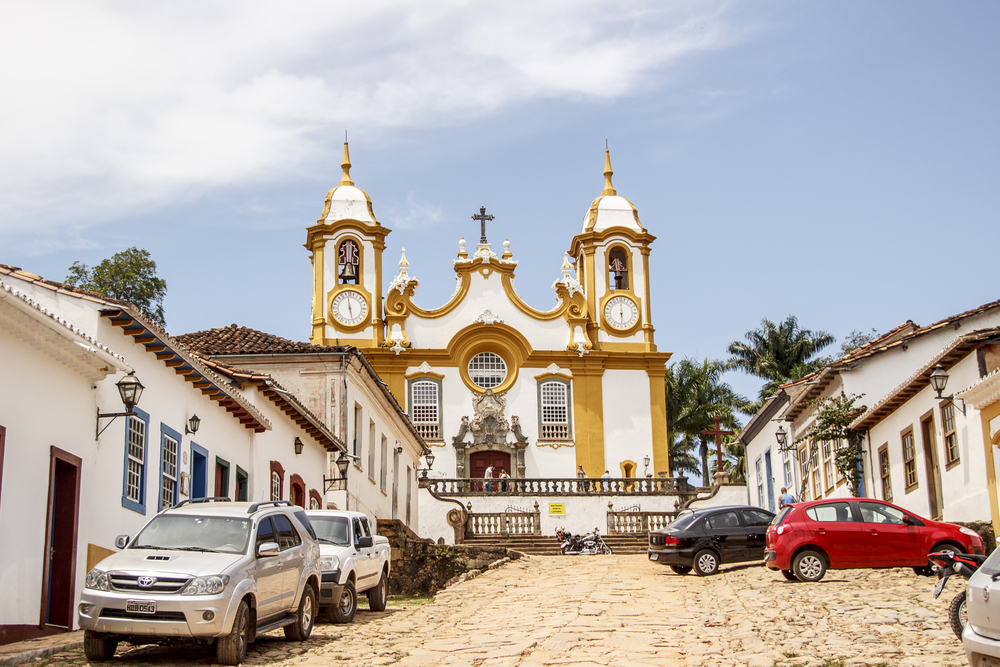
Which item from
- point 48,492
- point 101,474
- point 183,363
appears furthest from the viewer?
point 183,363

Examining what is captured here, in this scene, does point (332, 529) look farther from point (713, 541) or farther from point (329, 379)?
point (329, 379)

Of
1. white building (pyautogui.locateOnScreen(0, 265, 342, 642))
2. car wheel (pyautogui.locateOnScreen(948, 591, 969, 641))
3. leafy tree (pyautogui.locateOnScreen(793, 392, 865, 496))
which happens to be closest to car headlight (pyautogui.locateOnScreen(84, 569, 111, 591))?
white building (pyautogui.locateOnScreen(0, 265, 342, 642))

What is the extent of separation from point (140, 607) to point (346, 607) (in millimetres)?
5007

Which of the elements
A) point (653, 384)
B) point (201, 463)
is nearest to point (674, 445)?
point (653, 384)

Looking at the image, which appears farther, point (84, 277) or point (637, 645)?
point (84, 277)

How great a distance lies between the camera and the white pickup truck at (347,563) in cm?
1603

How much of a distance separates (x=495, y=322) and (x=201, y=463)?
30.6 meters

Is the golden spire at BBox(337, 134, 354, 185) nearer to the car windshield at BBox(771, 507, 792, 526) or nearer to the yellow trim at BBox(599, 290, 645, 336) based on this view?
the yellow trim at BBox(599, 290, 645, 336)

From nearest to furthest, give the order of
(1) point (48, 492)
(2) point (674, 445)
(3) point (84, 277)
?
1. (1) point (48, 492)
2. (3) point (84, 277)
3. (2) point (674, 445)

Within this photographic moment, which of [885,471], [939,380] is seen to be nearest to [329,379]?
[885,471]

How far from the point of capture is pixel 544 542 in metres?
36.7

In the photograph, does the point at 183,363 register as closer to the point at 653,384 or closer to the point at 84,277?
the point at 84,277

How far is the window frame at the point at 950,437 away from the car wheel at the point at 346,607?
12019 millimetres

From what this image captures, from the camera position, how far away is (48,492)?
1453 centimetres
